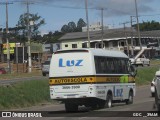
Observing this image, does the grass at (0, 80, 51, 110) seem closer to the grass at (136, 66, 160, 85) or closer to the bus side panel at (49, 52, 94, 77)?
the bus side panel at (49, 52, 94, 77)

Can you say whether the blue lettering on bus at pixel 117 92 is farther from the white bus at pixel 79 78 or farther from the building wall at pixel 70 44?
the building wall at pixel 70 44

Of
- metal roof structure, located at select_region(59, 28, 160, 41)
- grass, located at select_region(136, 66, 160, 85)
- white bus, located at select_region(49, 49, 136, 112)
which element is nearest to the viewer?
white bus, located at select_region(49, 49, 136, 112)

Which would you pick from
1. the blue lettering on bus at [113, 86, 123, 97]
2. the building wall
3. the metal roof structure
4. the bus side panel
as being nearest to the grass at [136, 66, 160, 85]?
the blue lettering on bus at [113, 86, 123, 97]

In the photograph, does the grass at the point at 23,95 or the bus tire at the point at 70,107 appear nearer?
the bus tire at the point at 70,107

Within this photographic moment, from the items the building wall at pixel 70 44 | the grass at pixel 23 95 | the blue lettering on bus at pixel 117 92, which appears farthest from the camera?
the building wall at pixel 70 44

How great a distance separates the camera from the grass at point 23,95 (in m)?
27.1

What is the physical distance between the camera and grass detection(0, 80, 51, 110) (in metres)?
27.1

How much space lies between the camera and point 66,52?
22.6 metres

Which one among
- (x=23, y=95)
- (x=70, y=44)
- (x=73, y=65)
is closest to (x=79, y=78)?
(x=73, y=65)

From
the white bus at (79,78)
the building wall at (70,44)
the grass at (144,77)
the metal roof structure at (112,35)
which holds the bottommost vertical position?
the grass at (144,77)

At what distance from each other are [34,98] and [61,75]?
7379mm

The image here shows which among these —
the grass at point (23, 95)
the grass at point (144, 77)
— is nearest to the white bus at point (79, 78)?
the grass at point (23, 95)

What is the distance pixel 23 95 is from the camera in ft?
94.6

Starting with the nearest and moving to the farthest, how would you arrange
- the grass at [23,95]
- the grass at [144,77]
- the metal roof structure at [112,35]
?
1. the grass at [23,95]
2. the grass at [144,77]
3. the metal roof structure at [112,35]
